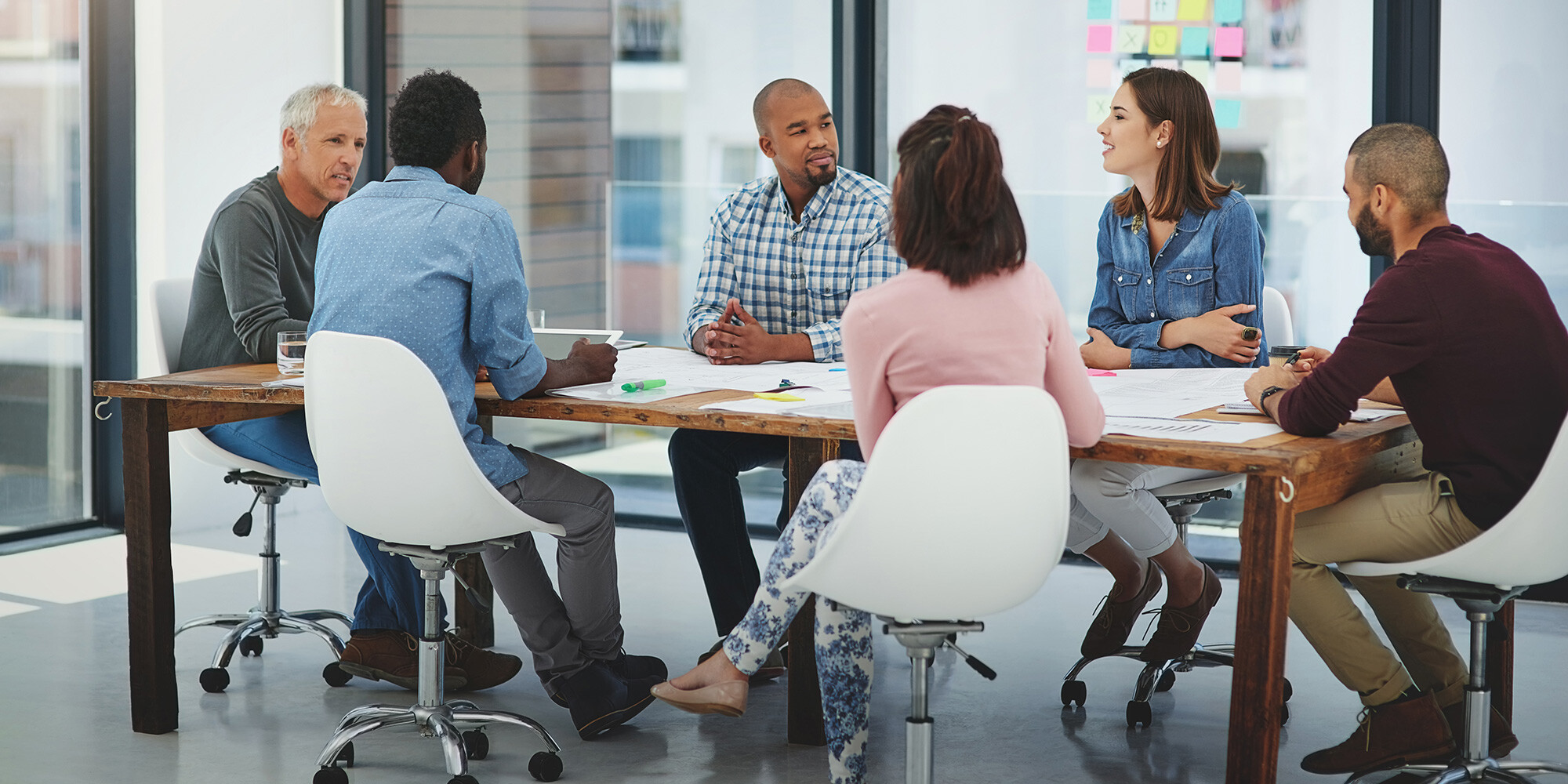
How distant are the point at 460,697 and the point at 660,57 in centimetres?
265

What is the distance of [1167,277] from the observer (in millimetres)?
3463

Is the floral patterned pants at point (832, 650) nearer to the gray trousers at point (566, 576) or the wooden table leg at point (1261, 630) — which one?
the gray trousers at point (566, 576)

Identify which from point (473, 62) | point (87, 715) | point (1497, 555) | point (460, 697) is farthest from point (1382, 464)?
Answer: point (473, 62)

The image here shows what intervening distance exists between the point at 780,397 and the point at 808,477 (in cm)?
16

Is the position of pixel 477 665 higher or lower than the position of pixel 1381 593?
lower

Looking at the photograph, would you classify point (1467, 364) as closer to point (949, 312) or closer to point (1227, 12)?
point (949, 312)

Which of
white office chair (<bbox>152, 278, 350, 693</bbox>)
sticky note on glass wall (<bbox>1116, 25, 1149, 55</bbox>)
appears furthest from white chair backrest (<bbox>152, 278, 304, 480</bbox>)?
sticky note on glass wall (<bbox>1116, 25, 1149, 55</bbox>)

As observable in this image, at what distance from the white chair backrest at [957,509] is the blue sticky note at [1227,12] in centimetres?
286

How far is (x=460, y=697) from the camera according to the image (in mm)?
3361

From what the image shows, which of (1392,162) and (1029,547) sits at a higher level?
(1392,162)

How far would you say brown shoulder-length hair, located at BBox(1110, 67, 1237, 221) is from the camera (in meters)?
3.44

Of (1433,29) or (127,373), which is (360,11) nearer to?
(127,373)

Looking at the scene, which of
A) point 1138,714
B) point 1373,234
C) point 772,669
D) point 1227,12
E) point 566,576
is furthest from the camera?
point 1227,12

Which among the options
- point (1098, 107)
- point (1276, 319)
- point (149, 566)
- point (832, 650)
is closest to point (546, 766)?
point (832, 650)
